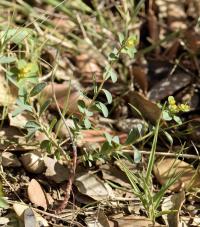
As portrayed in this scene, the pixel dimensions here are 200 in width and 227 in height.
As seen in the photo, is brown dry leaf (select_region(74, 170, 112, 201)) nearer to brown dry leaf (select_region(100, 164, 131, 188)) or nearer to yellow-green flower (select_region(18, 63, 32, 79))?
brown dry leaf (select_region(100, 164, 131, 188))

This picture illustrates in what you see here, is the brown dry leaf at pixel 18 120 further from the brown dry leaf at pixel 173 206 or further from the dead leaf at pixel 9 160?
the brown dry leaf at pixel 173 206

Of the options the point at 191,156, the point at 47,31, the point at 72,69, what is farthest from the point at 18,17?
the point at 191,156

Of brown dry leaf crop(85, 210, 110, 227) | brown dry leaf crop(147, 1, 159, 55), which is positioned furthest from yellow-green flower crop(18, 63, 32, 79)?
brown dry leaf crop(147, 1, 159, 55)

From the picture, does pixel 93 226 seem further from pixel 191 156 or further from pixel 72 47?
pixel 72 47

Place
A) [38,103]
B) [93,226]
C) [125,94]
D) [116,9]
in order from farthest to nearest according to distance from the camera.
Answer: [116,9], [125,94], [38,103], [93,226]

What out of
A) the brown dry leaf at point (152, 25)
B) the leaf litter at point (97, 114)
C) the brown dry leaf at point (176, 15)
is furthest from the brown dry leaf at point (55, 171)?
the brown dry leaf at point (176, 15)

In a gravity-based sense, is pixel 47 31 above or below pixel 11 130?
above

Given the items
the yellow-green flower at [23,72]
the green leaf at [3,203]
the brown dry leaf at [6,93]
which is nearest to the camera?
the green leaf at [3,203]
